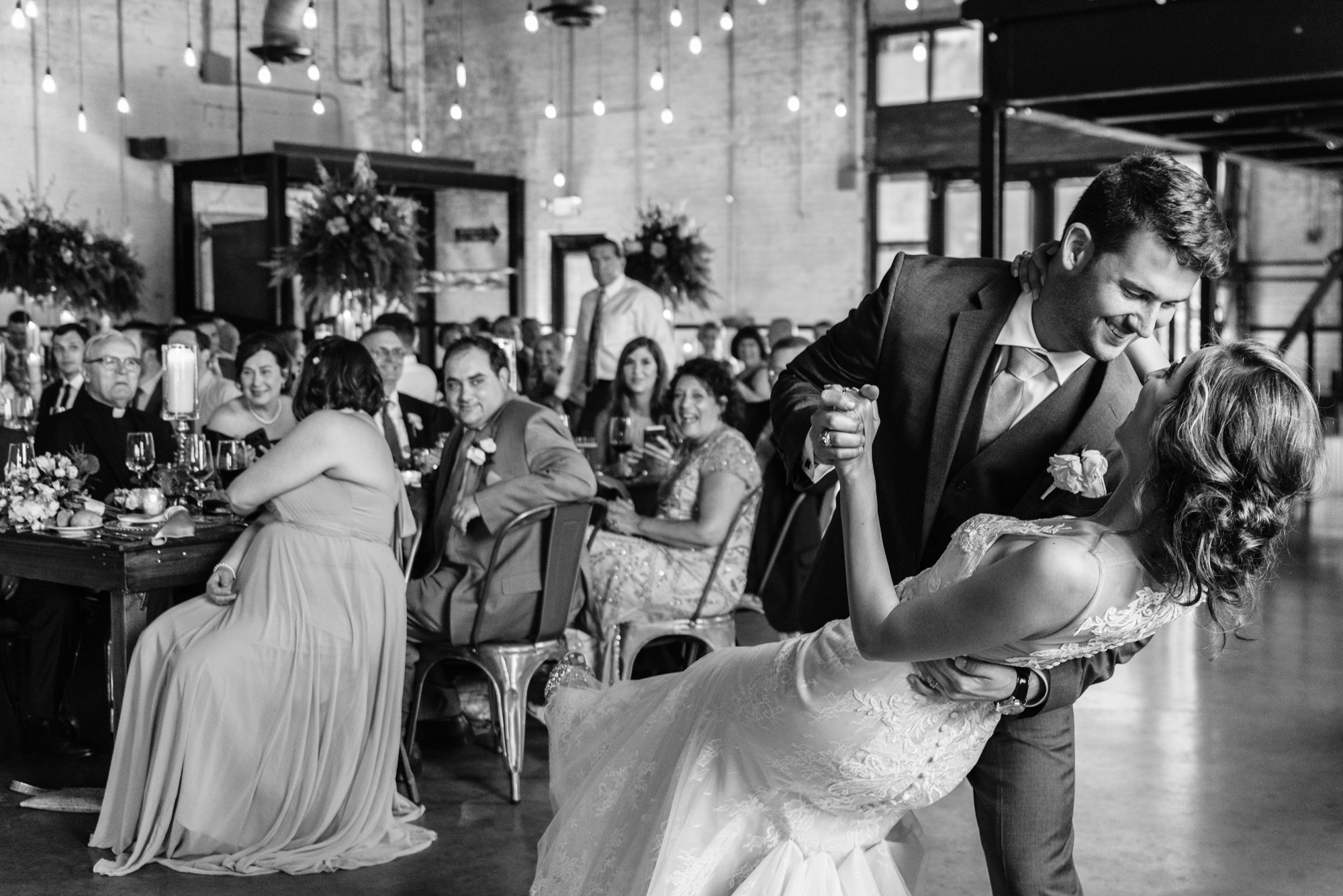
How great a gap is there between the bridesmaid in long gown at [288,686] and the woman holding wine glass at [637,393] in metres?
2.14

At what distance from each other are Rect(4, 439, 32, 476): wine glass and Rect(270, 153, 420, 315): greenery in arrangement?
15.8 ft

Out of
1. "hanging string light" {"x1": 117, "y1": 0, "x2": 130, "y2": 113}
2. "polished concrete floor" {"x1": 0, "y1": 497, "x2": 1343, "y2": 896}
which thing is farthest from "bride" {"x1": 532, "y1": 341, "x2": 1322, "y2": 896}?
"hanging string light" {"x1": 117, "y1": 0, "x2": 130, "y2": 113}

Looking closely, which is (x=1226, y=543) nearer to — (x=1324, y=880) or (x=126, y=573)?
(x=1324, y=880)

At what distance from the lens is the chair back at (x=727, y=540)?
4.61 m

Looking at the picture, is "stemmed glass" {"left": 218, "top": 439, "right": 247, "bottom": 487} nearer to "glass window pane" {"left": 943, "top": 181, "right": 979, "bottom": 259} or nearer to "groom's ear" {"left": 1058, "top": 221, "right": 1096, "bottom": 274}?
"groom's ear" {"left": 1058, "top": 221, "right": 1096, "bottom": 274}

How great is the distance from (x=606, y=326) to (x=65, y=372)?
2.85 meters

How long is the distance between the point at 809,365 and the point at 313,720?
74.2 inches

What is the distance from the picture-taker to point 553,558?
4.22m

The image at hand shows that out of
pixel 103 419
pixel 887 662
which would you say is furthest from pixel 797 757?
pixel 103 419

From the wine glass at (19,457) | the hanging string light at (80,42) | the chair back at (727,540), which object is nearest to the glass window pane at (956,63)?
the hanging string light at (80,42)

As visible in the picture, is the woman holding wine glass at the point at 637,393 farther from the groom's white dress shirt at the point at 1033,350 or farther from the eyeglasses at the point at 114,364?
the groom's white dress shirt at the point at 1033,350

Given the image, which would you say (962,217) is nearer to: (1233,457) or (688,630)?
(688,630)

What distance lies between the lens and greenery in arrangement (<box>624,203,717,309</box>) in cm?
1139

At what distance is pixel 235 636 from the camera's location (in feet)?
12.2
